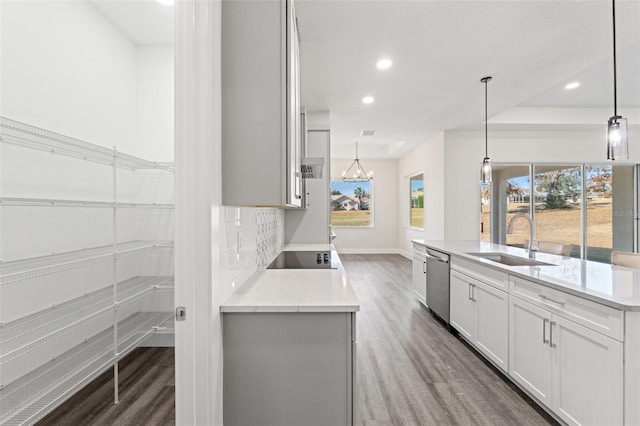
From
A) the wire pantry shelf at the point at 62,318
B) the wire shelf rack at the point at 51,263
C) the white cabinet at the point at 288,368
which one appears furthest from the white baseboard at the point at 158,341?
the white cabinet at the point at 288,368

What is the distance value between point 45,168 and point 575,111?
7.38 metres

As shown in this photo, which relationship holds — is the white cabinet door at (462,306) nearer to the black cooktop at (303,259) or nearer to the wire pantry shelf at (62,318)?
the black cooktop at (303,259)

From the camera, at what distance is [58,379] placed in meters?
2.03

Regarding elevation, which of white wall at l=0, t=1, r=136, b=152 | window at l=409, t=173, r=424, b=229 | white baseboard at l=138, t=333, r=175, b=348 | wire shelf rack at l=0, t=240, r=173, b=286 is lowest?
white baseboard at l=138, t=333, r=175, b=348

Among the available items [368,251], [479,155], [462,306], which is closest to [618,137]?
[462,306]

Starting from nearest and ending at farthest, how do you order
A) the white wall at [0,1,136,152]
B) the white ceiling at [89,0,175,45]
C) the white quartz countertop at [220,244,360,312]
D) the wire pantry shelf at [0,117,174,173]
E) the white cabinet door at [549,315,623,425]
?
the white quartz countertop at [220,244,360,312]
the white cabinet door at [549,315,623,425]
the wire pantry shelf at [0,117,174,173]
the white wall at [0,1,136,152]
the white ceiling at [89,0,175,45]

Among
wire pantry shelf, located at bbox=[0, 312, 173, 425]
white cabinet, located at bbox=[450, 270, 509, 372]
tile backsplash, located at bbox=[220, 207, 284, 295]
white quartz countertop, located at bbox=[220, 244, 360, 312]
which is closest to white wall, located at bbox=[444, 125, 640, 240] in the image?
white cabinet, located at bbox=[450, 270, 509, 372]

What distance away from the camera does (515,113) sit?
18.5 ft

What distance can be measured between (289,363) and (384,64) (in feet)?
9.89

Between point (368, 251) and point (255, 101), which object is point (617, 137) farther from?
point (368, 251)

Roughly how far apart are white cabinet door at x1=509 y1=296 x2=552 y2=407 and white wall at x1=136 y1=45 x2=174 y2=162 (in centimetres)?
312

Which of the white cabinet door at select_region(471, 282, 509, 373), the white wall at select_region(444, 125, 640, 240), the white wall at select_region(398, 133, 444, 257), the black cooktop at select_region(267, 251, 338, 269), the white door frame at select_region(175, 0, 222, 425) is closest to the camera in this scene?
the white door frame at select_region(175, 0, 222, 425)

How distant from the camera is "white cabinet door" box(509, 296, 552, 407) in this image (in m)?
1.94

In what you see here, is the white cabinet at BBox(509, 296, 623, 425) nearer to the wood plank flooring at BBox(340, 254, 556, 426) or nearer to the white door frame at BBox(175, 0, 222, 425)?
the wood plank flooring at BBox(340, 254, 556, 426)
